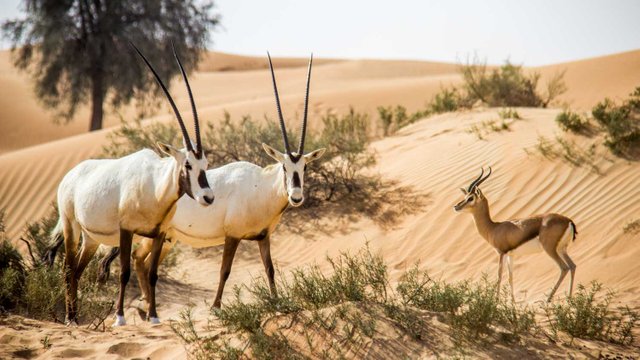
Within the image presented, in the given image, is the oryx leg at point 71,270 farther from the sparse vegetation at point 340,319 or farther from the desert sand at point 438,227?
the sparse vegetation at point 340,319

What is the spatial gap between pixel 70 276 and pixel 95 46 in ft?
74.4

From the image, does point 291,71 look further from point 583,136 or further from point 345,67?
point 583,136

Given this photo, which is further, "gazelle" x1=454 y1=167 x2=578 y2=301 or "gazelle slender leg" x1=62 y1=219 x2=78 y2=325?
"gazelle" x1=454 y1=167 x2=578 y2=301

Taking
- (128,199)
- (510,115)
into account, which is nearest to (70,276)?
(128,199)

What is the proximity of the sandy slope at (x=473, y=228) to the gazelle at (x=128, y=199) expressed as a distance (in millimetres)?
1087

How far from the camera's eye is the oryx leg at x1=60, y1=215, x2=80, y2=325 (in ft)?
23.3

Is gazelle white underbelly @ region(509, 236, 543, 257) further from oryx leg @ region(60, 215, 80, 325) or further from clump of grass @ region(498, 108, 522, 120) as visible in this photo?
clump of grass @ region(498, 108, 522, 120)

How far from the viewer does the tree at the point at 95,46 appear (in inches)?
1101

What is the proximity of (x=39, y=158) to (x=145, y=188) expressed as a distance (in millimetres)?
13803

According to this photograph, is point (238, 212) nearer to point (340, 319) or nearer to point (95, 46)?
point (340, 319)

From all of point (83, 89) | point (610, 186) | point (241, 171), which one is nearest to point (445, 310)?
point (241, 171)

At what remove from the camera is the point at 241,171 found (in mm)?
7836

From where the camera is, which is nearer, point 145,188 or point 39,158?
point 145,188

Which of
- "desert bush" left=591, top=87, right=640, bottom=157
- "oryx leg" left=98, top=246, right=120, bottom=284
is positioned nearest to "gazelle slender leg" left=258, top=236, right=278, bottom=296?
"oryx leg" left=98, top=246, right=120, bottom=284
